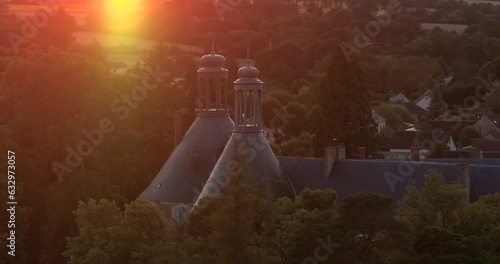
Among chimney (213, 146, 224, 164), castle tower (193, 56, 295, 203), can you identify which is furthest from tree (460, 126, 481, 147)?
castle tower (193, 56, 295, 203)

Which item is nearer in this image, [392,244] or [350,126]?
[392,244]

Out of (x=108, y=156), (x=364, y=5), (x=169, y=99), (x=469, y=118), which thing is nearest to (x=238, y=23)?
(x=364, y=5)

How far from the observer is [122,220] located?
27656mm

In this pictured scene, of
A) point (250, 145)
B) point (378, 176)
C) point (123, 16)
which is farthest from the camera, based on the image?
point (123, 16)

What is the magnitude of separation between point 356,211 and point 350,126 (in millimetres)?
18848

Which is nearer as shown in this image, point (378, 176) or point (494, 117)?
point (378, 176)

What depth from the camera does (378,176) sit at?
33.6 meters

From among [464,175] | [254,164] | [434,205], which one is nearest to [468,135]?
[464,175]

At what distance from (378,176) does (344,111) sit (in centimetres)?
1152

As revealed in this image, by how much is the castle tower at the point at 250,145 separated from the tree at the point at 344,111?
11.6 meters

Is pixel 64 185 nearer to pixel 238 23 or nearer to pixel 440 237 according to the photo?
pixel 440 237

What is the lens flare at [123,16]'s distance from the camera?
92.6 meters

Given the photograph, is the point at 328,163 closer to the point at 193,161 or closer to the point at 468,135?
the point at 193,161

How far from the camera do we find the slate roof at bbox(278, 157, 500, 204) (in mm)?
32969
